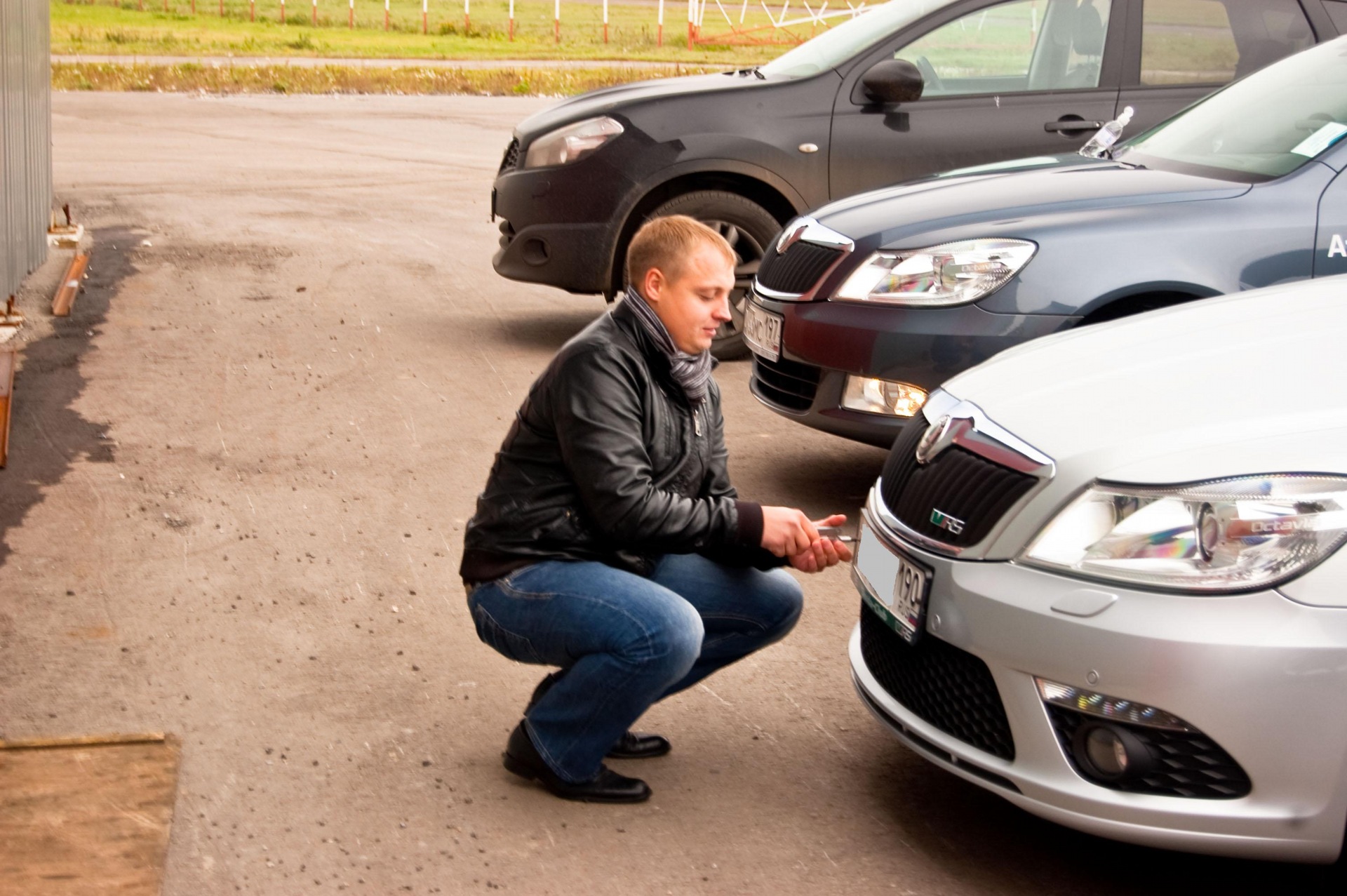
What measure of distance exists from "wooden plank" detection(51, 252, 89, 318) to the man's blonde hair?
5.69 metres

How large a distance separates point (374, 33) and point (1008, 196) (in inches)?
1228

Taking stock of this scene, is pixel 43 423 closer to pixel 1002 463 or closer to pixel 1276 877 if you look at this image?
pixel 1002 463

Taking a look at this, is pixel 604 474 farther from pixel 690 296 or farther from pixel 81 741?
pixel 81 741

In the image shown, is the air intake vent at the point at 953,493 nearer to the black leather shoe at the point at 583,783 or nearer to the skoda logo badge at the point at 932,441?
the skoda logo badge at the point at 932,441

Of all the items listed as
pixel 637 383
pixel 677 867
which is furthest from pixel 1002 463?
pixel 677 867

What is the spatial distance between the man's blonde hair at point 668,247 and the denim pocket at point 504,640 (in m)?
0.80

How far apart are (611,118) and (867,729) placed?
14.4 ft

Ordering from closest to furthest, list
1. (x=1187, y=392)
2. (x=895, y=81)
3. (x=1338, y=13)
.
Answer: (x=1187, y=392) → (x=895, y=81) → (x=1338, y=13)

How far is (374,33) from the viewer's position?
34.3 metres

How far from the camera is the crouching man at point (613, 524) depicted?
3.36 metres

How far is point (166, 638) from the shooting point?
4.32 meters

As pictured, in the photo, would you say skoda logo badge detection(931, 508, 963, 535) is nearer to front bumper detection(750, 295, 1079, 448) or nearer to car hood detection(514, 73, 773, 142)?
front bumper detection(750, 295, 1079, 448)

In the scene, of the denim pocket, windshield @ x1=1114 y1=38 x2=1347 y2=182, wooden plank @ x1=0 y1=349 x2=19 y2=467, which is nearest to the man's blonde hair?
the denim pocket

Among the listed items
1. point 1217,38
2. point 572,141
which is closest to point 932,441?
point 572,141
